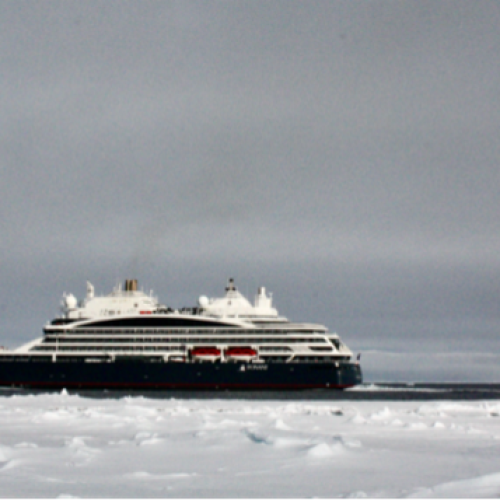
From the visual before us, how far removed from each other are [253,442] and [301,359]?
5496 cm

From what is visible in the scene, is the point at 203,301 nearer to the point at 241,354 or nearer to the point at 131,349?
the point at 241,354

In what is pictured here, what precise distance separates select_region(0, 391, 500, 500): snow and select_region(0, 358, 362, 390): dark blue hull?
4590 centimetres

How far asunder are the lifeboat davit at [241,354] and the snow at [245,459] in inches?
1814

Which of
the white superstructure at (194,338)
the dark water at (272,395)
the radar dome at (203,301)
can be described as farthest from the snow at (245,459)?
the radar dome at (203,301)

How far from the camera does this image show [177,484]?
13.8 metres

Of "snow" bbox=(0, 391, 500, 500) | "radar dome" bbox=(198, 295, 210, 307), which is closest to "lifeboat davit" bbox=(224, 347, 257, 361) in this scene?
"radar dome" bbox=(198, 295, 210, 307)

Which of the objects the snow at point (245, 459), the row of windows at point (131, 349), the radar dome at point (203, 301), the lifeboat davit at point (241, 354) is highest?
the radar dome at point (203, 301)

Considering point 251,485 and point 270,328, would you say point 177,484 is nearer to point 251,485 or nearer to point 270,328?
point 251,485

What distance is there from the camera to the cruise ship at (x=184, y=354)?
73.8 metres

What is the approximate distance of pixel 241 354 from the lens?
74062 mm

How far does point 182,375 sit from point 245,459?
58298mm

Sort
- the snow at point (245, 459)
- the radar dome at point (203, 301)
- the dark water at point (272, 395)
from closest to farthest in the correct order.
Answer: the snow at point (245, 459) → the dark water at point (272, 395) → the radar dome at point (203, 301)

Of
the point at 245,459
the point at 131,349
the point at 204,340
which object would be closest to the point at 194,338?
the point at 204,340

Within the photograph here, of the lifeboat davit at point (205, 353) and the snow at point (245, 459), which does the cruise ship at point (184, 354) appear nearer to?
the lifeboat davit at point (205, 353)
